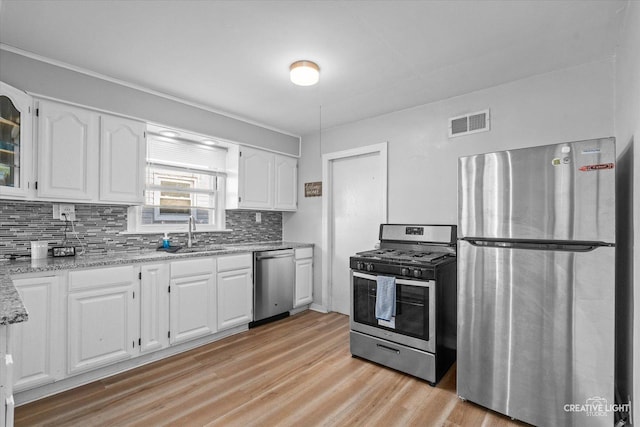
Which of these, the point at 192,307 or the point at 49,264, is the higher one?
the point at 49,264

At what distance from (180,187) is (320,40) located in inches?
89.6

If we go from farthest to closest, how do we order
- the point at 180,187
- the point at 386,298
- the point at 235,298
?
the point at 180,187 → the point at 235,298 → the point at 386,298

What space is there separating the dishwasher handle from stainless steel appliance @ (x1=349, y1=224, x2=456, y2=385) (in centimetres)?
115

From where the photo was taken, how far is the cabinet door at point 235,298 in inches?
125

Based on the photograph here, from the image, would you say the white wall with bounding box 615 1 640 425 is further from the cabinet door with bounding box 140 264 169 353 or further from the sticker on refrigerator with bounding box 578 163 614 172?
the cabinet door with bounding box 140 264 169 353

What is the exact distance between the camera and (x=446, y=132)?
123 inches

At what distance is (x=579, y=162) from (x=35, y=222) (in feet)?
12.5

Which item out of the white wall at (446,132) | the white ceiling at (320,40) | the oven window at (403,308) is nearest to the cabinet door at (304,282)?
the white wall at (446,132)

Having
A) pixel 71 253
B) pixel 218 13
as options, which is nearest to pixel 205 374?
pixel 71 253

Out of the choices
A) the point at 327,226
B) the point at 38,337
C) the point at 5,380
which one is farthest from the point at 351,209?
the point at 5,380

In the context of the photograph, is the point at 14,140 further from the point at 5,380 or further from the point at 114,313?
the point at 5,380

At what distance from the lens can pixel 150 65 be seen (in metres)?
2.46

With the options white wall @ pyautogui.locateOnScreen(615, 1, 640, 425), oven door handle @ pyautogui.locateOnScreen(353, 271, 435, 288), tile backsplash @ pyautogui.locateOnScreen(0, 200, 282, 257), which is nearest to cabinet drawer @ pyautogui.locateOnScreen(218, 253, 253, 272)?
tile backsplash @ pyautogui.locateOnScreen(0, 200, 282, 257)

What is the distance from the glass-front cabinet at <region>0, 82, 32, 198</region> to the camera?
83.0 inches
